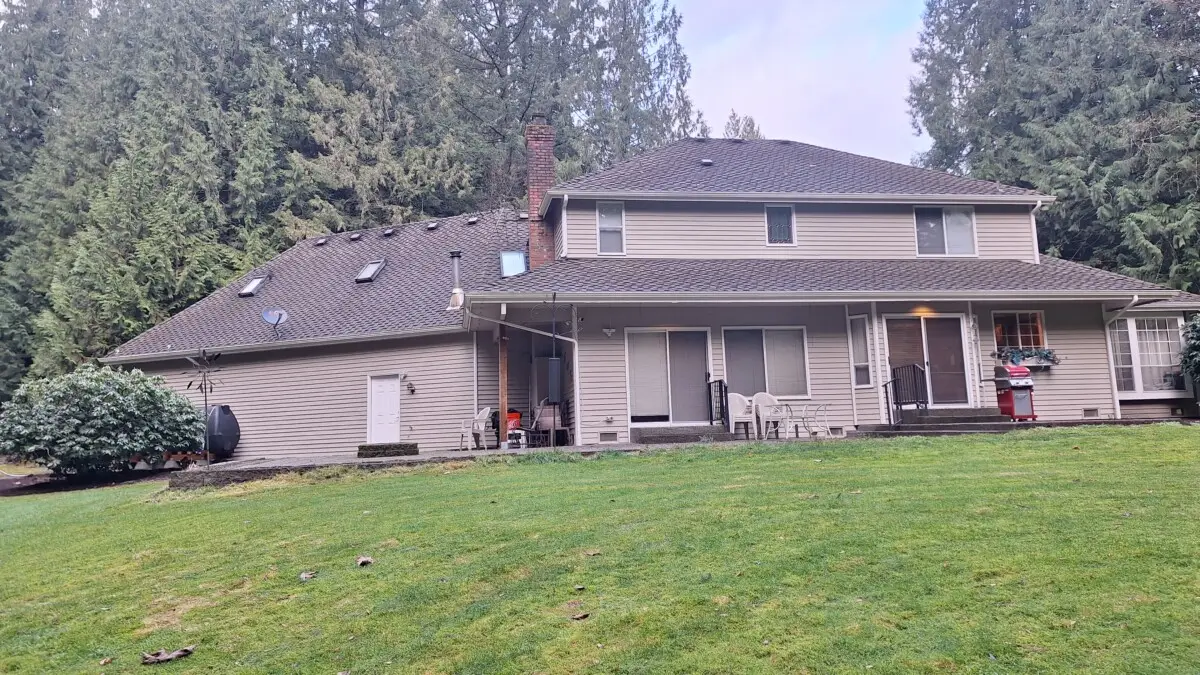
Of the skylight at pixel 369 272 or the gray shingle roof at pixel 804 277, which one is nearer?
A: the gray shingle roof at pixel 804 277

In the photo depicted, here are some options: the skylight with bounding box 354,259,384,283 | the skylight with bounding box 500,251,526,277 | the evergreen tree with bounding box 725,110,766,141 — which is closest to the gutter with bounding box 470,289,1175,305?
the skylight with bounding box 500,251,526,277

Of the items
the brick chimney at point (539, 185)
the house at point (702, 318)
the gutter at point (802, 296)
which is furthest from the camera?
the brick chimney at point (539, 185)

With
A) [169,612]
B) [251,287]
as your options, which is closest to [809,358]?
[169,612]

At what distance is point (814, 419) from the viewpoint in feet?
46.1

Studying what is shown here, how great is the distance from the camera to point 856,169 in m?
17.6

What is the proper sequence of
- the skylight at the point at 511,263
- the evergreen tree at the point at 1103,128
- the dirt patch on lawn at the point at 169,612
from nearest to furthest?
the dirt patch on lawn at the point at 169,612, the skylight at the point at 511,263, the evergreen tree at the point at 1103,128

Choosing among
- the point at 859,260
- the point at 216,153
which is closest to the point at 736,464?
the point at 859,260

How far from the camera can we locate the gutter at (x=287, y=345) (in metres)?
16.0

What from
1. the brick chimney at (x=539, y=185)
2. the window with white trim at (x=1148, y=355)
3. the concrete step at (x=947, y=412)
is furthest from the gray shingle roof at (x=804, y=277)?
the concrete step at (x=947, y=412)

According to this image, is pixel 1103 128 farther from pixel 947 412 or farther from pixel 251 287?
pixel 251 287

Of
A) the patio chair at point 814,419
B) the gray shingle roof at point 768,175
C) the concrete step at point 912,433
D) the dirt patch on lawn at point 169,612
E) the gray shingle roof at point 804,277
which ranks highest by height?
the gray shingle roof at point 768,175

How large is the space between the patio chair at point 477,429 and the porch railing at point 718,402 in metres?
3.83

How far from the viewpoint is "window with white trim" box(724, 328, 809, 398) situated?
565 inches

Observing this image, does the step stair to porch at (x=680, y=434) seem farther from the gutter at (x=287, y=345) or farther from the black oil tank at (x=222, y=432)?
the black oil tank at (x=222, y=432)
